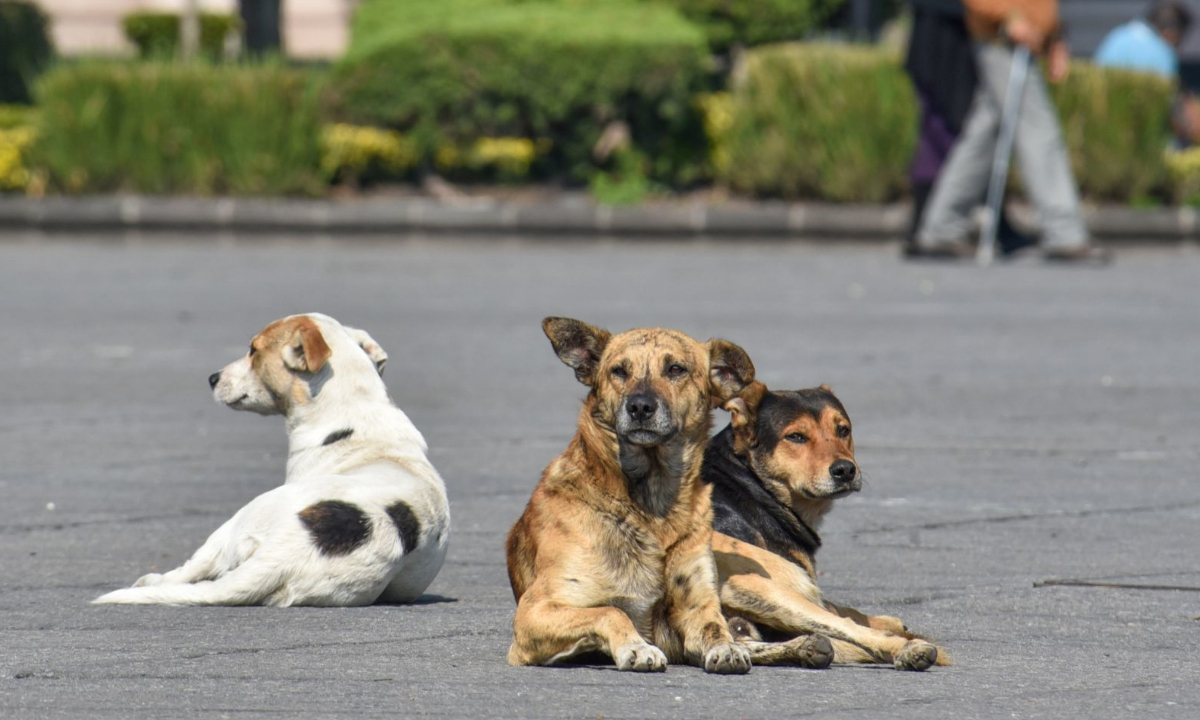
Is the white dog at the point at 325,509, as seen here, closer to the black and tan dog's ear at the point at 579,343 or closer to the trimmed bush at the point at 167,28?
the black and tan dog's ear at the point at 579,343

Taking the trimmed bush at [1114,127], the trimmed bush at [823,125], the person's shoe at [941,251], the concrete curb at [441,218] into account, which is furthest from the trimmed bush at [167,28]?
the person's shoe at [941,251]

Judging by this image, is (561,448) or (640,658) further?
(561,448)

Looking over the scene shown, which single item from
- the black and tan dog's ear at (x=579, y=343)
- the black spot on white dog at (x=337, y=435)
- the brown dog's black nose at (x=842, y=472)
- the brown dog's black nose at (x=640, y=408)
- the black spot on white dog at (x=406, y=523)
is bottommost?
the black spot on white dog at (x=406, y=523)

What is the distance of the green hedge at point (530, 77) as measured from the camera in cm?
1841

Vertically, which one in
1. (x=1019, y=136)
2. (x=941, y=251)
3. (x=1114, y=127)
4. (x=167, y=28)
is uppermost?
(x=1019, y=136)

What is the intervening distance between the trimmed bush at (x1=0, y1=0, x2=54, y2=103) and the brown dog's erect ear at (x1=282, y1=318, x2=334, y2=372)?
1740 centimetres

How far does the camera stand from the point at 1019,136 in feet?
49.7

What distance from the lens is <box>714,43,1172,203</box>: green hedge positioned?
58.9ft

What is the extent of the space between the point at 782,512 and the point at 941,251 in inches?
432

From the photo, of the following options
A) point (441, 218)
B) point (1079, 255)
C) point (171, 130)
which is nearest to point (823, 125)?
point (1079, 255)

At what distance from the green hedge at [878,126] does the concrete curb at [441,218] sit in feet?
1.45

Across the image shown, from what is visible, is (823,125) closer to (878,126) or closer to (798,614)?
(878,126)

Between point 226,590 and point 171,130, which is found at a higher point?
point 226,590

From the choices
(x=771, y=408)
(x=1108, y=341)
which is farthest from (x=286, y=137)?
(x=771, y=408)
